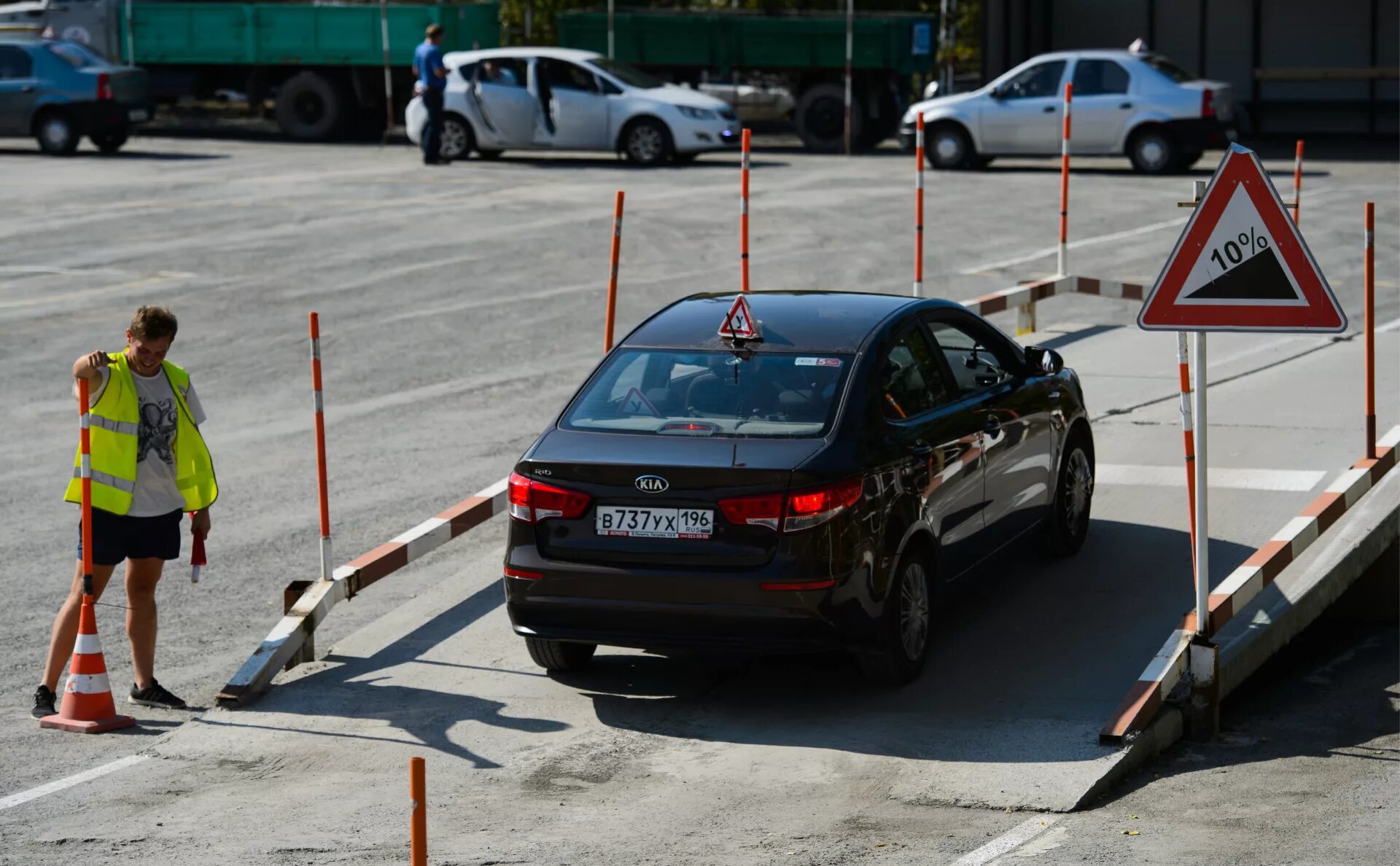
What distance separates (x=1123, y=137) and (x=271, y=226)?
11888 mm

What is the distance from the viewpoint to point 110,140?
30859 millimetres

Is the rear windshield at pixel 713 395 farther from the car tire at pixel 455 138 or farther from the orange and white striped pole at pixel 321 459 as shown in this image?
the car tire at pixel 455 138

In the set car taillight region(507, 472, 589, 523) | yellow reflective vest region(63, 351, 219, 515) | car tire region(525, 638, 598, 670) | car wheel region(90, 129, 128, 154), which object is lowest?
car tire region(525, 638, 598, 670)

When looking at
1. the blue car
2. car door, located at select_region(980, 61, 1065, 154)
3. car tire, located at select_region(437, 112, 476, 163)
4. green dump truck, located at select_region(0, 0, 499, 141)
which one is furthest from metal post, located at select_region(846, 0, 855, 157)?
the blue car

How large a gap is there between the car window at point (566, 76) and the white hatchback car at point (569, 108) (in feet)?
0.03

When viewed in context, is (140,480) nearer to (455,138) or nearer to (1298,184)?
(1298,184)

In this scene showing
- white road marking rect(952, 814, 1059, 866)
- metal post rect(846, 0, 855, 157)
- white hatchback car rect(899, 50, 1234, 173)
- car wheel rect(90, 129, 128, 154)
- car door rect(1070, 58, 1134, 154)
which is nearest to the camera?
white road marking rect(952, 814, 1059, 866)

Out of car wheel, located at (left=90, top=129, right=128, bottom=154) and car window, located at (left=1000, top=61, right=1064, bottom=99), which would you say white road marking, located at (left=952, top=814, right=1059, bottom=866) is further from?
car wheel, located at (left=90, top=129, right=128, bottom=154)

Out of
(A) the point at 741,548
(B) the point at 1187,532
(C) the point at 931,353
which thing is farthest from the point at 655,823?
(B) the point at 1187,532

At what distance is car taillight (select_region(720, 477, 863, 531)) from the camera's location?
23.5 ft

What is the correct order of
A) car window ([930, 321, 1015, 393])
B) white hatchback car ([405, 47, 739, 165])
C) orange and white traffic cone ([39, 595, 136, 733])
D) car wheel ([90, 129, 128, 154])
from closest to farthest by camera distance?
orange and white traffic cone ([39, 595, 136, 733]) < car window ([930, 321, 1015, 393]) < white hatchback car ([405, 47, 739, 165]) < car wheel ([90, 129, 128, 154])

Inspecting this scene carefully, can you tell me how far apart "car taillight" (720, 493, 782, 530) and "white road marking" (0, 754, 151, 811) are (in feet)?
7.80

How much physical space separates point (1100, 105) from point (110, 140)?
15508 millimetres

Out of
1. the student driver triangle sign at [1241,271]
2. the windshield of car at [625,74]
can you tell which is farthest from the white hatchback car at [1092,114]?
the student driver triangle sign at [1241,271]
